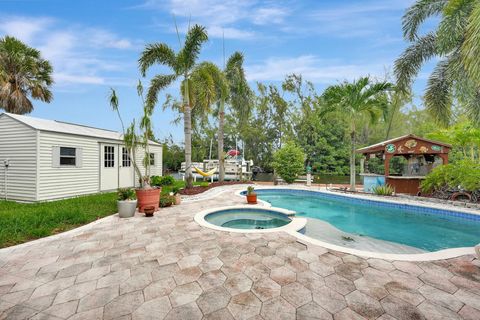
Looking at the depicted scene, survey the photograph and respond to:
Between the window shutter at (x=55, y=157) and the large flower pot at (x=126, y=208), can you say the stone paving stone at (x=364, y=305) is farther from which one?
the window shutter at (x=55, y=157)

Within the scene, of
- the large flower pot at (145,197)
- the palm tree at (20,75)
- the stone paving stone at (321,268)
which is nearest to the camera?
the stone paving stone at (321,268)

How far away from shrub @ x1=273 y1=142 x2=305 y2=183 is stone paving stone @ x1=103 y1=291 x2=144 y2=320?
12.4 metres

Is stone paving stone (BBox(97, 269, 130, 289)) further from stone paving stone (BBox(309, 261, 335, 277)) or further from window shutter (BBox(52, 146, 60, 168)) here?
window shutter (BBox(52, 146, 60, 168))

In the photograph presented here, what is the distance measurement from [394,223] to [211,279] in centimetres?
649

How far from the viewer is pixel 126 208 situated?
19.0 feet

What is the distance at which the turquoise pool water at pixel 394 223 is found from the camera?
5344 mm

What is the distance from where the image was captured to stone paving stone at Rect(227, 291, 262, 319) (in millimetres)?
2117

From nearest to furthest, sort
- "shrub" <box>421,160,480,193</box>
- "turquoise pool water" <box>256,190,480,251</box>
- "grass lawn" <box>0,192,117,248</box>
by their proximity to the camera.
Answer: "grass lawn" <box>0,192,117,248</box> → "turquoise pool water" <box>256,190,480,251</box> → "shrub" <box>421,160,480,193</box>

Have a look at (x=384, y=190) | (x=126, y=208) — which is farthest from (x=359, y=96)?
(x=126, y=208)

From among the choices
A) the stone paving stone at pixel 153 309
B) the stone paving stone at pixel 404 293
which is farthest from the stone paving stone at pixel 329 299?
the stone paving stone at pixel 153 309

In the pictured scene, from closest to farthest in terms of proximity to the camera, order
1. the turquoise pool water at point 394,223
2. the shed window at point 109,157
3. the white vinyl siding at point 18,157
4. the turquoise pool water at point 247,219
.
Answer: the turquoise pool water at point 394,223 → the turquoise pool water at point 247,219 → the white vinyl siding at point 18,157 → the shed window at point 109,157

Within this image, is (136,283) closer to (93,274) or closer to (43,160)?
(93,274)

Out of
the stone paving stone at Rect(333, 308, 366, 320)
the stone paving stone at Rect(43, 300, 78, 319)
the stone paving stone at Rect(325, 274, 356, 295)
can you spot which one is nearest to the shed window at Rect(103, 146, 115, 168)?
the stone paving stone at Rect(43, 300, 78, 319)

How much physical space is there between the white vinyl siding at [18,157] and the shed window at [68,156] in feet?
2.99
